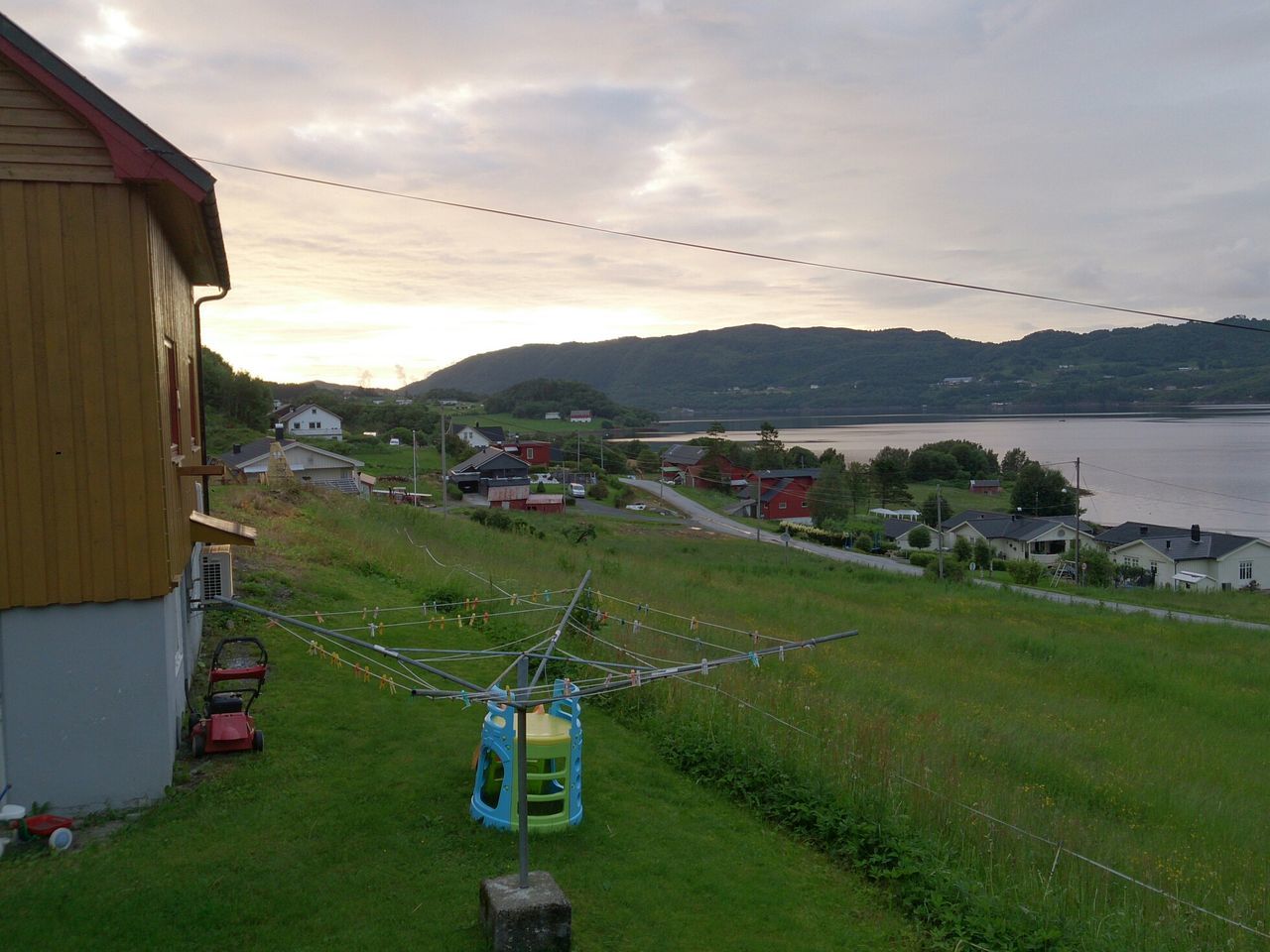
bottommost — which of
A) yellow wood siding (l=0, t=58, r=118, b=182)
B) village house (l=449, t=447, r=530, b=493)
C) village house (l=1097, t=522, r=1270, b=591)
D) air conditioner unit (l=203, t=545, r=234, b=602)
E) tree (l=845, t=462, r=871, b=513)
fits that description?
village house (l=1097, t=522, r=1270, b=591)

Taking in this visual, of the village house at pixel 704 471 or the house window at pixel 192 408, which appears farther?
the village house at pixel 704 471

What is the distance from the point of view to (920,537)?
61594mm

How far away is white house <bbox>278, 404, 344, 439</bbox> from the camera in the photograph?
79.3 metres

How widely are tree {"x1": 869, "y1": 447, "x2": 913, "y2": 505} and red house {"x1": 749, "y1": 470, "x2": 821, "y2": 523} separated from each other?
9.81m

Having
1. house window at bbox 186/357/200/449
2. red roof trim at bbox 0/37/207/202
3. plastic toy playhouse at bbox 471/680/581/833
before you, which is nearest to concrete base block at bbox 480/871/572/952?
plastic toy playhouse at bbox 471/680/581/833

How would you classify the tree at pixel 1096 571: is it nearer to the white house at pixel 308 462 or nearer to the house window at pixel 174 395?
the white house at pixel 308 462

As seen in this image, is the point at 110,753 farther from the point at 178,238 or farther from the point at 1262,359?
the point at 1262,359

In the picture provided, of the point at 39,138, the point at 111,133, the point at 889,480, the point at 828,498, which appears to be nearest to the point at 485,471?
the point at 828,498

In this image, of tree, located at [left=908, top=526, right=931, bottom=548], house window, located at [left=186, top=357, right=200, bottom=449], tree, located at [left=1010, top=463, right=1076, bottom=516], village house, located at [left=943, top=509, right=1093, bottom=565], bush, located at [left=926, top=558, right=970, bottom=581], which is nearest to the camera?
house window, located at [left=186, top=357, right=200, bottom=449]

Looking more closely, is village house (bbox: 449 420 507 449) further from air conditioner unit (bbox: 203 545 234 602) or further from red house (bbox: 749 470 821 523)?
air conditioner unit (bbox: 203 545 234 602)

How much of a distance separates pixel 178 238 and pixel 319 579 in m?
→ 7.77

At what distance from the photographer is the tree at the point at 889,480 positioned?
84.2 meters

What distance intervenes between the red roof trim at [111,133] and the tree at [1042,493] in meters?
75.8

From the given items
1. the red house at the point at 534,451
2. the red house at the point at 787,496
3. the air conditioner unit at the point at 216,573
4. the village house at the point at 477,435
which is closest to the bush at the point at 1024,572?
the red house at the point at 787,496
